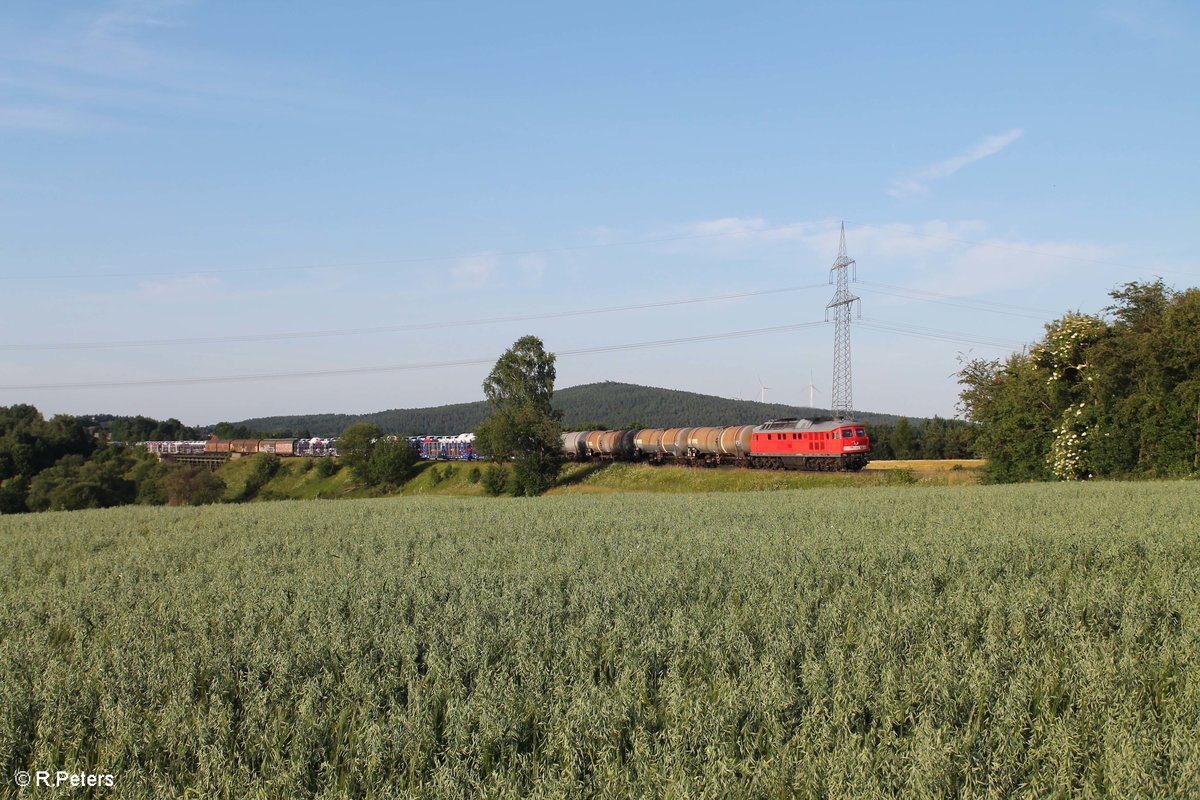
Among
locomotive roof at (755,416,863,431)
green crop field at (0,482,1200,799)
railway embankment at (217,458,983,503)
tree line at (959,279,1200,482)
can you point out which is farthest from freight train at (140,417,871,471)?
green crop field at (0,482,1200,799)

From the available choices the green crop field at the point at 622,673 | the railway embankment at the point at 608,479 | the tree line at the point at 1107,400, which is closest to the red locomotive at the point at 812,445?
the railway embankment at the point at 608,479

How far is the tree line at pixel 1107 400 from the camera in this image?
47562 millimetres

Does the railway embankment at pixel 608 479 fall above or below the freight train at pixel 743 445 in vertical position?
below

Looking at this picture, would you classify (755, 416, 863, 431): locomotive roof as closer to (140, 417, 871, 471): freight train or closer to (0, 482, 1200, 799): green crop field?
(140, 417, 871, 471): freight train

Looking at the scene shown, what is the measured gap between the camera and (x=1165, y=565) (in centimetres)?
1338

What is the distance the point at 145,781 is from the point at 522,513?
18077 millimetres

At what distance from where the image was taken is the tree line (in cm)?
4756

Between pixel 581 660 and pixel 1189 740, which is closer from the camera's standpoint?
pixel 1189 740

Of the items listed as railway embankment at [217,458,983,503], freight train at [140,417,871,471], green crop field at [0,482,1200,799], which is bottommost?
railway embankment at [217,458,983,503]

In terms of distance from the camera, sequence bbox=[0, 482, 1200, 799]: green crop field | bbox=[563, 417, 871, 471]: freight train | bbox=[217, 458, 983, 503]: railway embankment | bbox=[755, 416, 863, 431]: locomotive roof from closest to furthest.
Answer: bbox=[0, 482, 1200, 799]: green crop field → bbox=[217, 458, 983, 503]: railway embankment → bbox=[563, 417, 871, 471]: freight train → bbox=[755, 416, 863, 431]: locomotive roof

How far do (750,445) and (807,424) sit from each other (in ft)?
20.8

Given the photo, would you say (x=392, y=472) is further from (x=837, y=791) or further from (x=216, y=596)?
(x=837, y=791)

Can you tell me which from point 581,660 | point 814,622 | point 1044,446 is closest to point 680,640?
point 581,660

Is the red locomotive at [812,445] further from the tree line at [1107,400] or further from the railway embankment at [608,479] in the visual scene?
the tree line at [1107,400]
